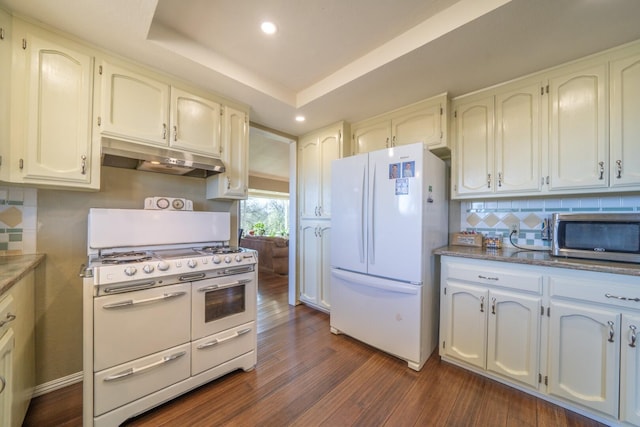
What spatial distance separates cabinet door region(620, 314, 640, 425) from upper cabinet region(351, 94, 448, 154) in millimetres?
1633

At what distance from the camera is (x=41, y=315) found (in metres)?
1.64

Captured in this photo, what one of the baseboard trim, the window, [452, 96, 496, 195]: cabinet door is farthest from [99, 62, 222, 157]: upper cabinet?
the window

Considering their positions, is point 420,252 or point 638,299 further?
point 420,252

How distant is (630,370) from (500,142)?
64.9 inches

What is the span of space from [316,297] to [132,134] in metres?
2.49

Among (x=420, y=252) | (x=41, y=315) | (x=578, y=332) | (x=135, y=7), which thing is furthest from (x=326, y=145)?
(x=41, y=315)

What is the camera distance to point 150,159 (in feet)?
5.55

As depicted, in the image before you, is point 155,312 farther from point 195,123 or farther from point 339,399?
point 195,123

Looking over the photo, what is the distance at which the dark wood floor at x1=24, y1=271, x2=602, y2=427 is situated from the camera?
145cm

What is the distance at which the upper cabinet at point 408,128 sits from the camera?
226cm

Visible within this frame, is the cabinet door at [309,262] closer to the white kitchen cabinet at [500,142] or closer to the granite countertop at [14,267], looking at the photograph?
the white kitchen cabinet at [500,142]

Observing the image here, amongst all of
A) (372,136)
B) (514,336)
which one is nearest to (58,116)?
(372,136)

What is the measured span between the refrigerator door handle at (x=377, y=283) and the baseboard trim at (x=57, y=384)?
7.00 ft

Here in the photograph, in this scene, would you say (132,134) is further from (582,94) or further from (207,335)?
(582,94)
